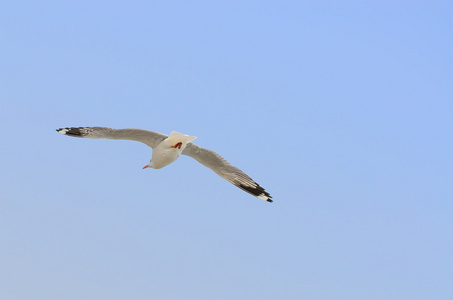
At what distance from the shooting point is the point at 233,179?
936 centimetres

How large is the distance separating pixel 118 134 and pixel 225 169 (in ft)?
4.80

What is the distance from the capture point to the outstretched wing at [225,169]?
9367mm

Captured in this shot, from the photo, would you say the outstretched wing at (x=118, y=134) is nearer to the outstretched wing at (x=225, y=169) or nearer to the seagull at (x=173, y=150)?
the seagull at (x=173, y=150)

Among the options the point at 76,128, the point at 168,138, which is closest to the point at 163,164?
the point at 168,138

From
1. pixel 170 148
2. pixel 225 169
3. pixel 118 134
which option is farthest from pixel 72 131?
pixel 225 169

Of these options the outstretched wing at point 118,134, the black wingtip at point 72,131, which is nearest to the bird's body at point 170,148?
the outstretched wing at point 118,134

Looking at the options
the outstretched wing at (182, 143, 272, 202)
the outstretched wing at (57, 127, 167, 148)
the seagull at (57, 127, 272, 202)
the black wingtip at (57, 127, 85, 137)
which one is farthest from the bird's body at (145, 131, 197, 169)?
the black wingtip at (57, 127, 85, 137)

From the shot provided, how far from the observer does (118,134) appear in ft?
29.4

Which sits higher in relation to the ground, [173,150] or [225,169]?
[225,169]

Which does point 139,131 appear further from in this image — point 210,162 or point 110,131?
point 210,162

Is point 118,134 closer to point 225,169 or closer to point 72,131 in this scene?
point 72,131

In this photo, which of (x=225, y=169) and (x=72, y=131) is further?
(x=225, y=169)

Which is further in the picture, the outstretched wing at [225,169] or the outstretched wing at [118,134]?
the outstretched wing at [225,169]

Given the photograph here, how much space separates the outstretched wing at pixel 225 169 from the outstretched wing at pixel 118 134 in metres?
0.44
